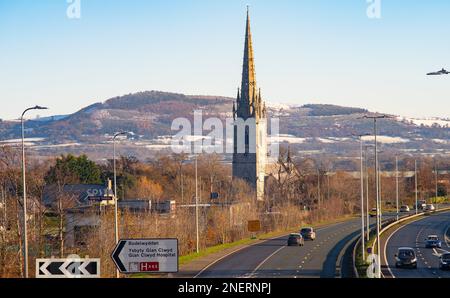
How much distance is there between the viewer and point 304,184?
93.6m

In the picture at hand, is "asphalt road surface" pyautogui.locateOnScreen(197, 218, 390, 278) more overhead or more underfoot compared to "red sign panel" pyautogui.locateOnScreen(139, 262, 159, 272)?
more underfoot

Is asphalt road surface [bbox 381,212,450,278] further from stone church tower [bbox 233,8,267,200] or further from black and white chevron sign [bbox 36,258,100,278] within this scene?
stone church tower [bbox 233,8,267,200]

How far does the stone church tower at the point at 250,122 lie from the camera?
398ft

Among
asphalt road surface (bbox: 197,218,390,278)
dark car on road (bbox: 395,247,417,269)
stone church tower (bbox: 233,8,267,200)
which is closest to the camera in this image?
asphalt road surface (bbox: 197,218,390,278)

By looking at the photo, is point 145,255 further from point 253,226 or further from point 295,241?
point 253,226

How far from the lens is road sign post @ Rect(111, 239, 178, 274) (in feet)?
42.2

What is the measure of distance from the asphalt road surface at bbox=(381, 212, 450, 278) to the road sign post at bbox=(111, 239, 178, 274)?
1692 centimetres

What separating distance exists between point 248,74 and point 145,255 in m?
110

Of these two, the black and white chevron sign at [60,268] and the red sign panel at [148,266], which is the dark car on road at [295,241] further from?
the black and white chevron sign at [60,268]

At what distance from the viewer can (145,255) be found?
520 inches

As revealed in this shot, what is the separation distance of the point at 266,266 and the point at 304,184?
60.0 m

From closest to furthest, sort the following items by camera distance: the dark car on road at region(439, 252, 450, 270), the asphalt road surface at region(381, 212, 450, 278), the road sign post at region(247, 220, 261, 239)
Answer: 1. the asphalt road surface at region(381, 212, 450, 278)
2. the dark car on road at region(439, 252, 450, 270)
3. the road sign post at region(247, 220, 261, 239)

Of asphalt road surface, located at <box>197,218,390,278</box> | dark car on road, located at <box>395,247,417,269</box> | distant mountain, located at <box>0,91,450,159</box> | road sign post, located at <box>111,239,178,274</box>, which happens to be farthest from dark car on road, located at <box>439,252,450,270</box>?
distant mountain, located at <box>0,91,450,159</box>
